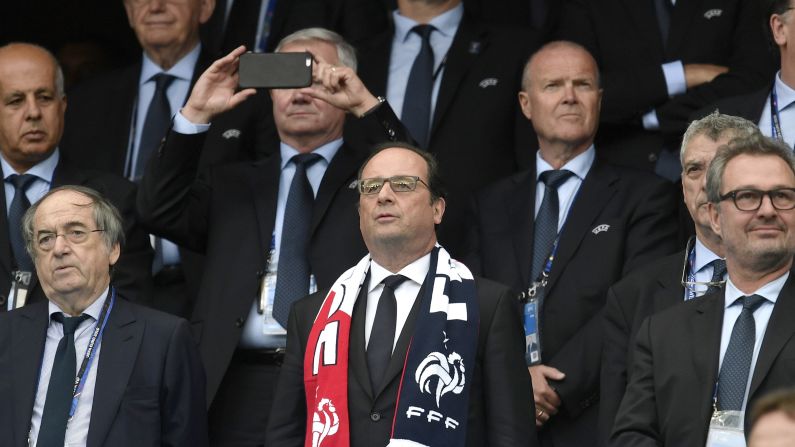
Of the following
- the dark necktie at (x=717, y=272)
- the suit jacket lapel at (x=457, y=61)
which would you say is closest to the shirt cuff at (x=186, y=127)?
the suit jacket lapel at (x=457, y=61)

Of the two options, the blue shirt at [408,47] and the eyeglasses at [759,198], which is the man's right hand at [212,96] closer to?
the blue shirt at [408,47]

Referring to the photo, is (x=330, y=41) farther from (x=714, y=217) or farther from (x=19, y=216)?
(x=714, y=217)

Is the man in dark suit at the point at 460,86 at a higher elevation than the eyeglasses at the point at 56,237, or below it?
higher

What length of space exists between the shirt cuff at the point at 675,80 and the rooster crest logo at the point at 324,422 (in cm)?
265

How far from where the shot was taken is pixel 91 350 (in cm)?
589

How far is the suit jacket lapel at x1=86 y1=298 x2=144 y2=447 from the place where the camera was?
5734 millimetres

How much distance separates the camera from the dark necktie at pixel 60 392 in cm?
570

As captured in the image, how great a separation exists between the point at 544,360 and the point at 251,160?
6.44ft

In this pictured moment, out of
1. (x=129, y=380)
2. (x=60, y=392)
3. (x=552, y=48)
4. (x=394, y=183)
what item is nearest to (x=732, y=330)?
(x=394, y=183)

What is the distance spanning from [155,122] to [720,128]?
9.68ft

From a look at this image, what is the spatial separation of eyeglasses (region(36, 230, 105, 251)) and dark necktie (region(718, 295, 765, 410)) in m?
2.50

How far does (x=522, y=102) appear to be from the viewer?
7.27m

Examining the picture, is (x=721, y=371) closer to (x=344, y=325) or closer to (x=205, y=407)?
(x=344, y=325)

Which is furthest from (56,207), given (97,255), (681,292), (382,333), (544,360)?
(681,292)
